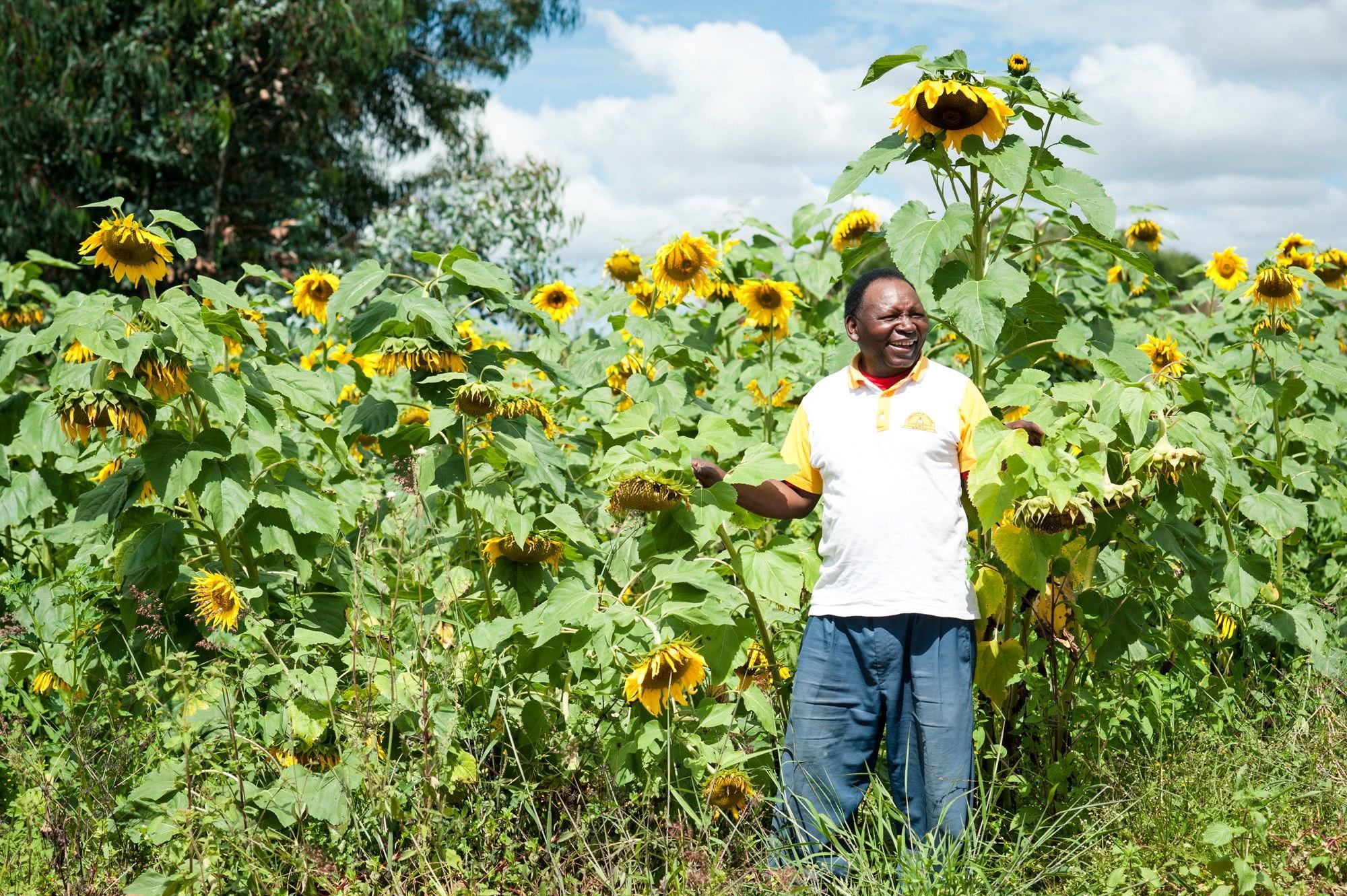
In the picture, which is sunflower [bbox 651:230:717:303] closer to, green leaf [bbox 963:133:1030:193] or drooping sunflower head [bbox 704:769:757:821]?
green leaf [bbox 963:133:1030:193]

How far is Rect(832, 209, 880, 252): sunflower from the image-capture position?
4699mm

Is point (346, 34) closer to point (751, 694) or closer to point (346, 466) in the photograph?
point (346, 466)

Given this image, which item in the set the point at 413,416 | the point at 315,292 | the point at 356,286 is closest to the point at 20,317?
the point at 315,292

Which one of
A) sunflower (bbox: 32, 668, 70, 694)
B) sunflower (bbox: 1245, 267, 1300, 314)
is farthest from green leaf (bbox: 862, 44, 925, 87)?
sunflower (bbox: 32, 668, 70, 694)

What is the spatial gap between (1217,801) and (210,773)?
245 centimetres

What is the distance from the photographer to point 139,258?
9.93ft

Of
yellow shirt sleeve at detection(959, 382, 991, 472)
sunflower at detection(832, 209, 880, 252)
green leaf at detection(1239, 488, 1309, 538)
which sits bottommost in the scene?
green leaf at detection(1239, 488, 1309, 538)

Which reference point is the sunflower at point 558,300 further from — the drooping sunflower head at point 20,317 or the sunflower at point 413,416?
the drooping sunflower head at point 20,317

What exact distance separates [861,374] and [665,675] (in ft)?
2.88

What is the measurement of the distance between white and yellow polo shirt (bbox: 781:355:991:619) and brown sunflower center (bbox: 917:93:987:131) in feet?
1.78

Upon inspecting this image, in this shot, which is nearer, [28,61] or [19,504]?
[19,504]

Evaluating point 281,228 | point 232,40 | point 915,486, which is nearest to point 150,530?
point 915,486

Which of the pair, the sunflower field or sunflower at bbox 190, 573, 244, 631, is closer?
the sunflower field

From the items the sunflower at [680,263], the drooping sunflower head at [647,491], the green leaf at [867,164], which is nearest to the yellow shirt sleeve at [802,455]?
the drooping sunflower head at [647,491]
